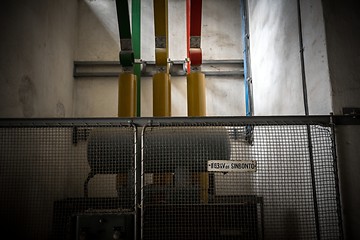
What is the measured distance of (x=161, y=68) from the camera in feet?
10.9

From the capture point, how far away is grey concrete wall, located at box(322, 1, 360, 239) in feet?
7.08

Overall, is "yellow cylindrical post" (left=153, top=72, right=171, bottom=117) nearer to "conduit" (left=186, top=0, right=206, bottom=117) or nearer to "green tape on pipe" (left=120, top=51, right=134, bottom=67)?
"conduit" (left=186, top=0, right=206, bottom=117)

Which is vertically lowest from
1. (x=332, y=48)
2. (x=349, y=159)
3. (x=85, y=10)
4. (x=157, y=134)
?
(x=349, y=159)

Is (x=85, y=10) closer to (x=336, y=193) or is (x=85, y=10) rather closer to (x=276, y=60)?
(x=276, y=60)

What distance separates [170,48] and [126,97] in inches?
105

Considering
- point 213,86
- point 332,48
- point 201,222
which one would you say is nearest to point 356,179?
point 332,48

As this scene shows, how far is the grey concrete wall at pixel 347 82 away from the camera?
2158 millimetres

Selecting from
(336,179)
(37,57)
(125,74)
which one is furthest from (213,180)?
(37,57)

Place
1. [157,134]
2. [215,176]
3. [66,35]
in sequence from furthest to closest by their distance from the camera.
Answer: [66,35]
[215,176]
[157,134]

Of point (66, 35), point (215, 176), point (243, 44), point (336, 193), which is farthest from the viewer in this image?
point (243, 44)

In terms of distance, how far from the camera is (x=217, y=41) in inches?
216

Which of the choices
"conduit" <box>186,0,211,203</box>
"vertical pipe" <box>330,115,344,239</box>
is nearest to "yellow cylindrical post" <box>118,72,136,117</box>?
"conduit" <box>186,0,211,203</box>

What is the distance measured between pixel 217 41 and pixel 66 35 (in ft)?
8.41

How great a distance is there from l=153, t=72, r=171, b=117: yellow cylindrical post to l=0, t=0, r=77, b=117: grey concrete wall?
141cm
